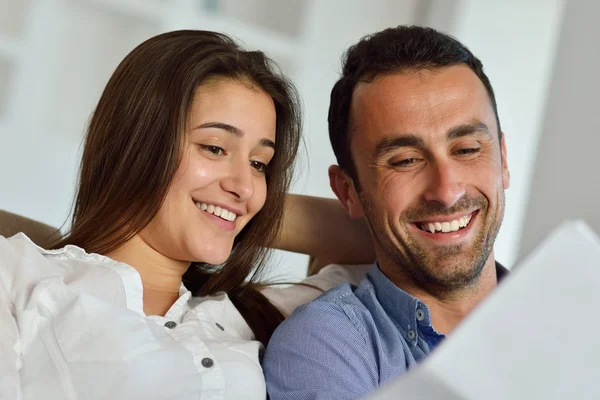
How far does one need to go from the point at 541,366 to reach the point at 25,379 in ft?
2.68

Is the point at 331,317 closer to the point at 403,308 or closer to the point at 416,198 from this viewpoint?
the point at 403,308

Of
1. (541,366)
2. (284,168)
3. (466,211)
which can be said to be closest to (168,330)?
(284,168)

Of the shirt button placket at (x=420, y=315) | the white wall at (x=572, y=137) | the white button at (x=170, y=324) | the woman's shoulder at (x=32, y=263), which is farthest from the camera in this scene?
the white wall at (x=572, y=137)

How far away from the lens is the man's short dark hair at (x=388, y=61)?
66.3 inches

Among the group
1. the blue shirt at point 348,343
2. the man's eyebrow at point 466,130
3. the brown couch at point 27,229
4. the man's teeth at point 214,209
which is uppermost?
the man's eyebrow at point 466,130

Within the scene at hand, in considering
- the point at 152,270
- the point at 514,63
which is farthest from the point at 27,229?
the point at 514,63

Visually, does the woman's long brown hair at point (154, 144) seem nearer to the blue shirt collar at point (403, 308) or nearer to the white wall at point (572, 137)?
the blue shirt collar at point (403, 308)

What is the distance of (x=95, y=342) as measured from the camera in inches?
50.0

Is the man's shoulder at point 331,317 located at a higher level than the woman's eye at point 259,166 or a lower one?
lower

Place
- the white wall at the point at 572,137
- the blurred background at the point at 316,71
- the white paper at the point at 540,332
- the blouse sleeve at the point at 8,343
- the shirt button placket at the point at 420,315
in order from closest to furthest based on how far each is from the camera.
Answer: the white paper at the point at 540,332 < the blouse sleeve at the point at 8,343 < the shirt button placket at the point at 420,315 < the blurred background at the point at 316,71 < the white wall at the point at 572,137

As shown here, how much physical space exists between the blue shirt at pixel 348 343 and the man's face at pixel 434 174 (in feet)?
0.31

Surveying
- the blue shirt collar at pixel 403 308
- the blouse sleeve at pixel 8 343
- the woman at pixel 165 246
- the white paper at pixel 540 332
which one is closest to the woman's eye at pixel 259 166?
the woman at pixel 165 246

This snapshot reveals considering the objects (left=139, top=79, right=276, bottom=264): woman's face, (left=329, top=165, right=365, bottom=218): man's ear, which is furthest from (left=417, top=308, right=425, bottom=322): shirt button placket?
(left=139, top=79, right=276, bottom=264): woman's face

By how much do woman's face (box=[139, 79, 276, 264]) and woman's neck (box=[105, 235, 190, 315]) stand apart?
17 millimetres
